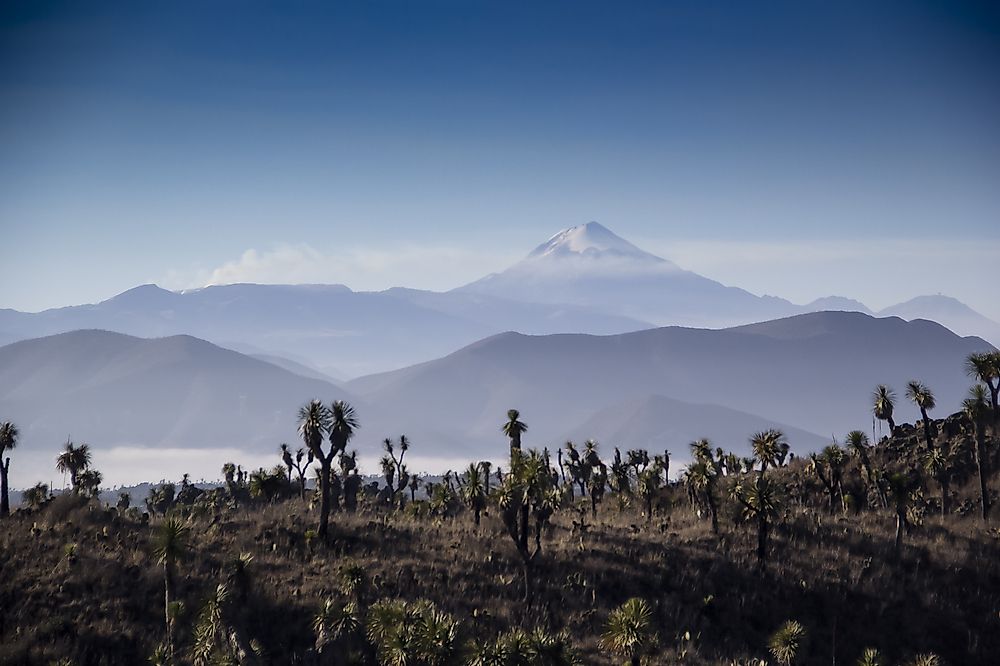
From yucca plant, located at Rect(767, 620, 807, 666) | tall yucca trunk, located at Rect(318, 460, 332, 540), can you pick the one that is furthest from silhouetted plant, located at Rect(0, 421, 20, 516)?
yucca plant, located at Rect(767, 620, 807, 666)

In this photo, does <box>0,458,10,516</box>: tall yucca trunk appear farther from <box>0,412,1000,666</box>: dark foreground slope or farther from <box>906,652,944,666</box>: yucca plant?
<box>906,652,944,666</box>: yucca plant

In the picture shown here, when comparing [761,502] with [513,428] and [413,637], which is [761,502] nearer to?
[513,428]

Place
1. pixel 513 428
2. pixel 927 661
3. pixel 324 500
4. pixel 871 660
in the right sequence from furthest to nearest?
pixel 513 428
pixel 324 500
pixel 871 660
pixel 927 661

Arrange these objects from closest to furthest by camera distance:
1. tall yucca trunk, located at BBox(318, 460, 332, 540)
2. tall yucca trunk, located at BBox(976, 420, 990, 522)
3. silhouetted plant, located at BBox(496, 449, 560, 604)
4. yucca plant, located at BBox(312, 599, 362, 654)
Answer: yucca plant, located at BBox(312, 599, 362, 654), silhouetted plant, located at BBox(496, 449, 560, 604), tall yucca trunk, located at BBox(318, 460, 332, 540), tall yucca trunk, located at BBox(976, 420, 990, 522)

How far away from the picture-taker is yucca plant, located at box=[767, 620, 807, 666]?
199 ft

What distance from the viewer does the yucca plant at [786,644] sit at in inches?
2390

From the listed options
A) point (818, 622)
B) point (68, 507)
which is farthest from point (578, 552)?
point (68, 507)

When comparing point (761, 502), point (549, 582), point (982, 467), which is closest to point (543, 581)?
point (549, 582)

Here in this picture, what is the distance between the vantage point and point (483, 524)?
89.1 meters

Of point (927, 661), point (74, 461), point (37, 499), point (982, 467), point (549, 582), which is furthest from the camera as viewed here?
point (74, 461)

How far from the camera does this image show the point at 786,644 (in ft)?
201

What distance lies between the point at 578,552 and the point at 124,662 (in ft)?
137

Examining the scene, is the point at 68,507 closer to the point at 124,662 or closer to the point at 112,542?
the point at 112,542

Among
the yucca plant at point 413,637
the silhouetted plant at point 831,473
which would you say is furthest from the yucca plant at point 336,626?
the silhouetted plant at point 831,473
